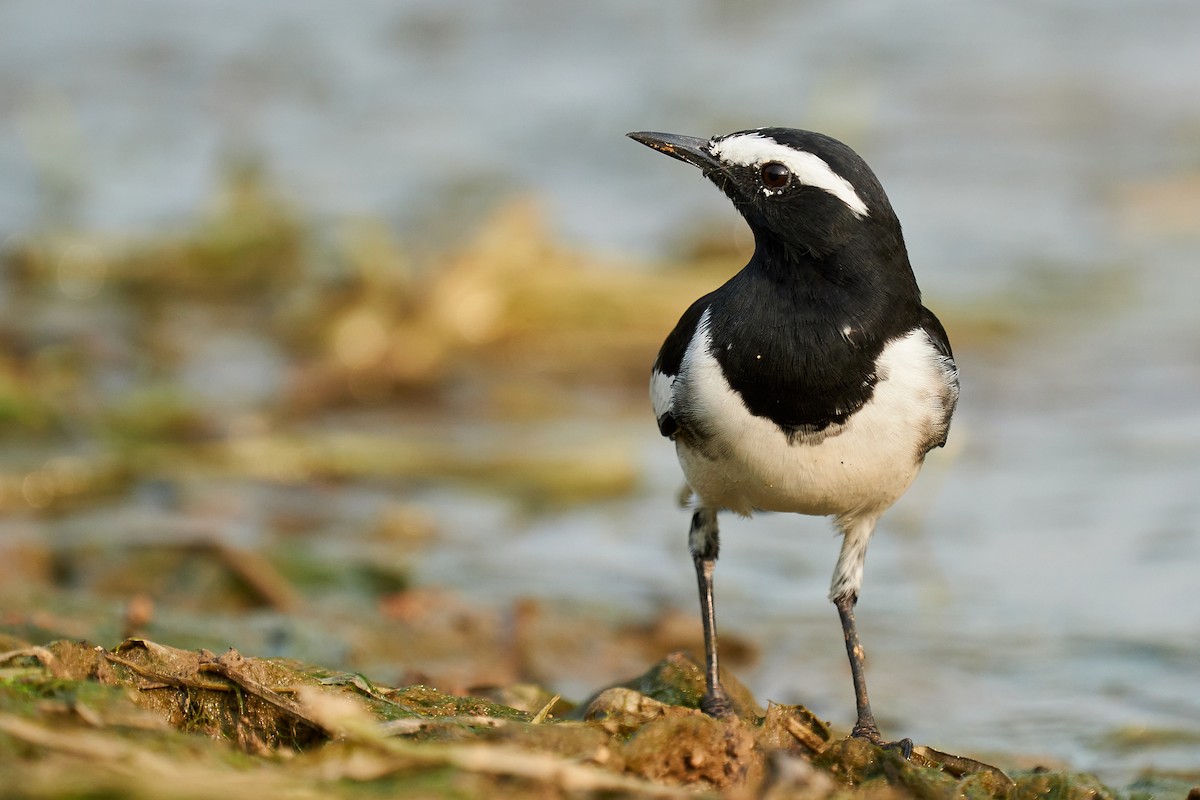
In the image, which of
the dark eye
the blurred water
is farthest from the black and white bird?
the blurred water

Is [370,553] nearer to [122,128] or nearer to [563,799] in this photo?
[563,799]

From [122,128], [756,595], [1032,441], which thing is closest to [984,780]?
[756,595]

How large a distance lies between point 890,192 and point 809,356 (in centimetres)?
1070

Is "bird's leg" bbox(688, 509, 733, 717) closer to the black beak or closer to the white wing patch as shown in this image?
the white wing patch

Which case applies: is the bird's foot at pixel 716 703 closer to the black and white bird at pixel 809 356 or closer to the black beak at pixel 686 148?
the black and white bird at pixel 809 356

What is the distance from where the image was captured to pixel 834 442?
15.6ft

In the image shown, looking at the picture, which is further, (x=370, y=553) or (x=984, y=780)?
(x=370, y=553)

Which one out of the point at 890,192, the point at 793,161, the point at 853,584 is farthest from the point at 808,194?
the point at 890,192

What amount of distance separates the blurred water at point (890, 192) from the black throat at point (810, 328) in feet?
5.27

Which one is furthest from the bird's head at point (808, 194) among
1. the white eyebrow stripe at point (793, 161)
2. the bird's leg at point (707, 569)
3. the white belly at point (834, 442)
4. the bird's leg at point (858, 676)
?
the bird's leg at point (858, 676)

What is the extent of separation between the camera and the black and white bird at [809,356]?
4.76 m

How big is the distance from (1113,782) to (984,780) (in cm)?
132

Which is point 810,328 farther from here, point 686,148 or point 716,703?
point 716,703

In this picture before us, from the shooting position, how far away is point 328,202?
14.1 metres
